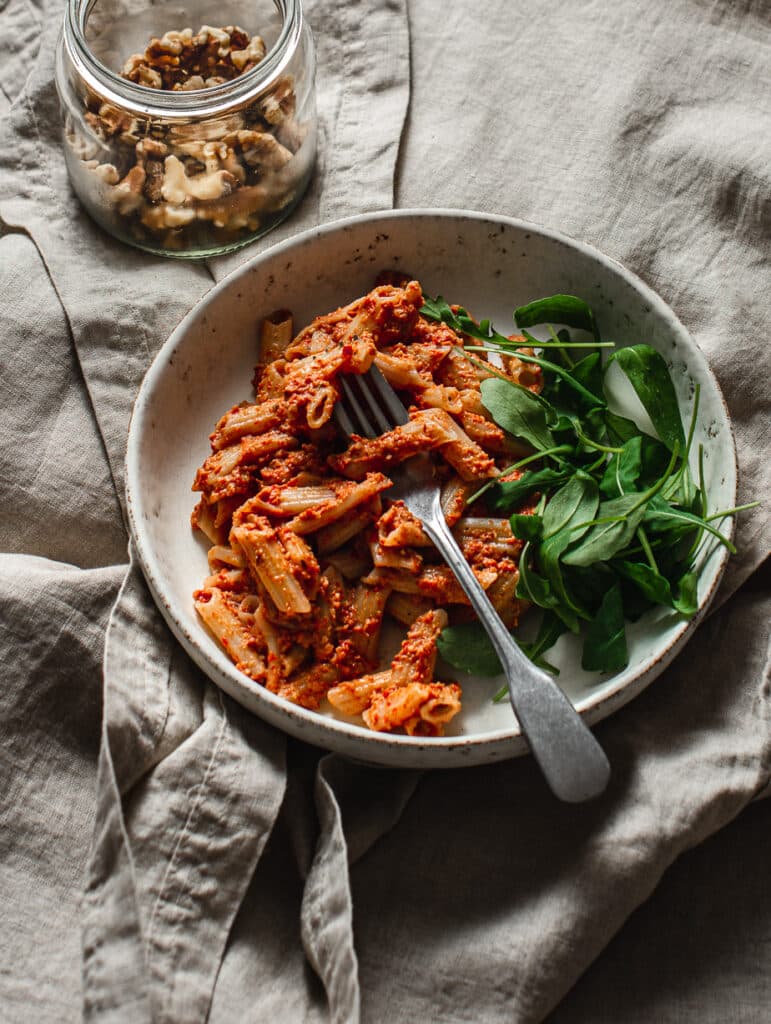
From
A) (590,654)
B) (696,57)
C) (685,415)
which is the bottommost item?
(590,654)

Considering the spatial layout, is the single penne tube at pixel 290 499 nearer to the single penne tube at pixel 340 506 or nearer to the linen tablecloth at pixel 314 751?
the single penne tube at pixel 340 506

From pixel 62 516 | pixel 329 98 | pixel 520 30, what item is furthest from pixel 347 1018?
pixel 520 30

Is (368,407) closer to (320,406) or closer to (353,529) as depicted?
(320,406)

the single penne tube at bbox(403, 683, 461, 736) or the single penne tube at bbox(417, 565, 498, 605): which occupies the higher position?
the single penne tube at bbox(417, 565, 498, 605)

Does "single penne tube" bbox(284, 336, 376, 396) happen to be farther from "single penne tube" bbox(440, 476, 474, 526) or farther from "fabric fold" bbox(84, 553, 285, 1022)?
"fabric fold" bbox(84, 553, 285, 1022)

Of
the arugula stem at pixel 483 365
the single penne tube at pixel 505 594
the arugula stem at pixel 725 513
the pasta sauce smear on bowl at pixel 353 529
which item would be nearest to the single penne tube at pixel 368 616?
the pasta sauce smear on bowl at pixel 353 529

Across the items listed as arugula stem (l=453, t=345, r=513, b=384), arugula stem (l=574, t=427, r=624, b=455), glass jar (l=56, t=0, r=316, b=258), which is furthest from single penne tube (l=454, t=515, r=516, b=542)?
glass jar (l=56, t=0, r=316, b=258)

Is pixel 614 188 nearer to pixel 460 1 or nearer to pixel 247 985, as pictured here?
pixel 460 1
